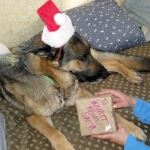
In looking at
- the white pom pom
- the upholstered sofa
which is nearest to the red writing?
the upholstered sofa

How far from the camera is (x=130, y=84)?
1.85m

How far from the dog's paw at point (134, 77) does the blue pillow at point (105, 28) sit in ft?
1.21

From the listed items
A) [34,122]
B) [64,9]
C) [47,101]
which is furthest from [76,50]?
[64,9]

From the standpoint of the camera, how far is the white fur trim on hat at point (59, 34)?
53.0 inches

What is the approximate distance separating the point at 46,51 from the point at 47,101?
14.1 inches

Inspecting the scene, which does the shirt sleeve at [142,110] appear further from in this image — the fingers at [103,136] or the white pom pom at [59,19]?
the white pom pom at [59,19]

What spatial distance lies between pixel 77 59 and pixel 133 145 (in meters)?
0.56

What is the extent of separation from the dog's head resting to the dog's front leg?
0.35 m

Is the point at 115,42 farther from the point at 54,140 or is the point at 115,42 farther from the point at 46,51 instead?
the point at 54,140

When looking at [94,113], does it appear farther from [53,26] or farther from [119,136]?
[53,26]

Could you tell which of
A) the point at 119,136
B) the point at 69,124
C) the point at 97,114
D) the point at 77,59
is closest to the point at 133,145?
the point at 119,136

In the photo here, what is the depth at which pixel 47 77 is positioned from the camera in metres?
1.53

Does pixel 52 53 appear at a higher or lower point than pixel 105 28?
higher

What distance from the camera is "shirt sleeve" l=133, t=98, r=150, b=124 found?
1543 mm
